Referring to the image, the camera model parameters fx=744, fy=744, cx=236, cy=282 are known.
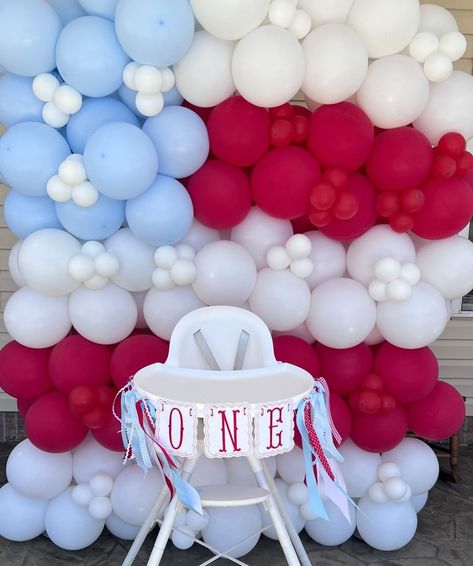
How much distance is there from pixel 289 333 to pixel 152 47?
3.69ft

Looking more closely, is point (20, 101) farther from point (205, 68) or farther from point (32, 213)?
point (205, 68)

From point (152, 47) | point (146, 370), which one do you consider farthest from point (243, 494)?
point (152, 47)

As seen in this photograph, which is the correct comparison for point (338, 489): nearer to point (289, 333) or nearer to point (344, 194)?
point (289, 333)

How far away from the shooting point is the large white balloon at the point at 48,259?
98.7 inches

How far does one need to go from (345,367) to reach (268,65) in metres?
1.08

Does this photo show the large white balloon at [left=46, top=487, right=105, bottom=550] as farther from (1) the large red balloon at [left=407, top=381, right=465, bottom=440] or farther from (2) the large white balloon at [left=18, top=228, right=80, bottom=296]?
(1) the large red balloon at [left=407, top=381, right=465, bottom=440]

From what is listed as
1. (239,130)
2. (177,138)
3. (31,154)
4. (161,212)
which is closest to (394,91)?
(239,130)

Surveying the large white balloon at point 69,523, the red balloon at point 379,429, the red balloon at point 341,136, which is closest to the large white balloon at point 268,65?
the red balloon at point 341,136

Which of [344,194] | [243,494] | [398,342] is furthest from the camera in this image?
[398,342]

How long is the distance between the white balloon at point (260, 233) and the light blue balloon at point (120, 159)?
1.44ft

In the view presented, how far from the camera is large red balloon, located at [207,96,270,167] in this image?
249 centimetres

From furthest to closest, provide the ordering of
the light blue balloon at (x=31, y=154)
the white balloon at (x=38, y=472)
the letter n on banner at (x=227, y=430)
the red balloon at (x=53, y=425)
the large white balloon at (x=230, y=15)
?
1. the white balloon at (x=38, y=472)
2. the red balloon at (x=53, y=425)
3. the light blue balloon at (x=31, y=154)
4. the large white balloon at (x=230, y=15)
5. the letter n on banner at (x=227, y=430)

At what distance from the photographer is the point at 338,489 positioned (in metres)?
2.35

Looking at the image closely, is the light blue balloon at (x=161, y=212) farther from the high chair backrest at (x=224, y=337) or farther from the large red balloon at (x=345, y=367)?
the large red balloon at (x=345, y=367)
